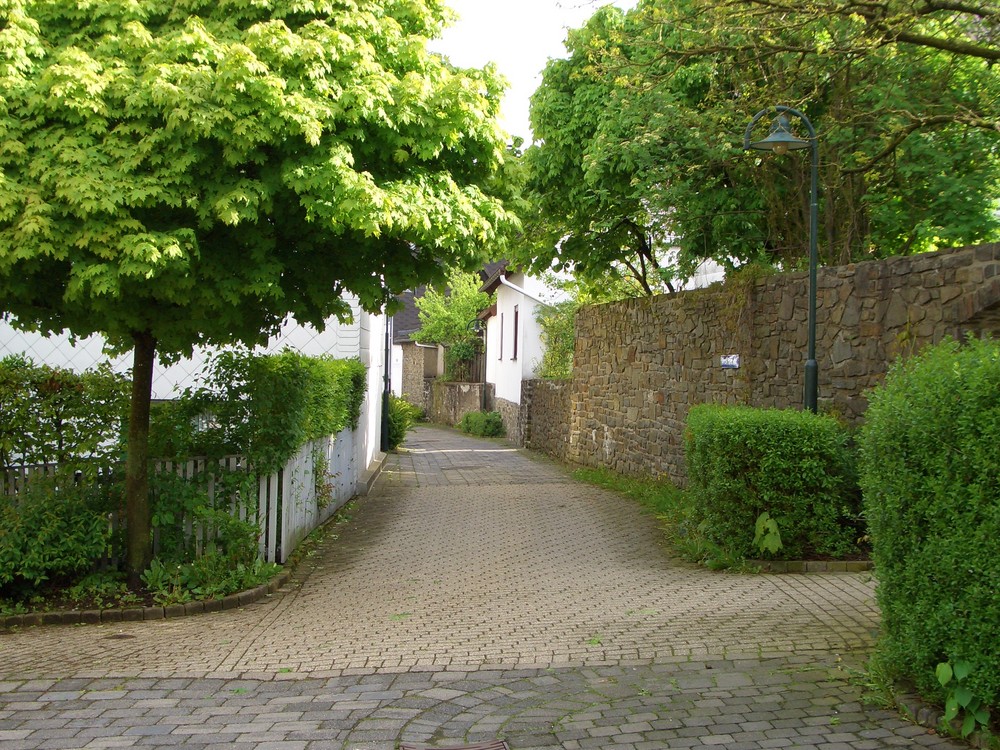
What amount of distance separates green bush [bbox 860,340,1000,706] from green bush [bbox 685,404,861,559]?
144 inches

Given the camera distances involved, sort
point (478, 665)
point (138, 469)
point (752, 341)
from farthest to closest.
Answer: point (752, 341) → point (138, 469) → point (478, 665)

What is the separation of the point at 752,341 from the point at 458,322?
2889cm

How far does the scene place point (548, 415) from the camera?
24.1m

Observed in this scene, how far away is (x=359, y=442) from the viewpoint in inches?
651

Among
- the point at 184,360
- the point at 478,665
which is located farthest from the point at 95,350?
the point at 478,665

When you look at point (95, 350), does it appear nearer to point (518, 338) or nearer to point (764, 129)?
point (764, 129)

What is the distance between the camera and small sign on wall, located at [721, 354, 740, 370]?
12945mm

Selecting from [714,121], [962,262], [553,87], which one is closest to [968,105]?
[714,121]

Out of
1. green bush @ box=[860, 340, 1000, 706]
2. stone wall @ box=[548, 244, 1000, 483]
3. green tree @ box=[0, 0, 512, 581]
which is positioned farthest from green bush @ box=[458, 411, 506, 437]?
green bush @ box=[860, 340, 1000, 706]

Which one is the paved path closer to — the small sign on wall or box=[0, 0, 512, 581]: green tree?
box=[0, 0, 512, 581]: green tree

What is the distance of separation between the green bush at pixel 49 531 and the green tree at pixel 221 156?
4.50ft

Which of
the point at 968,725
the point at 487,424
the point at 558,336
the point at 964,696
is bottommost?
the point at 968,725

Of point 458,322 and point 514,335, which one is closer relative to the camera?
point 514,335

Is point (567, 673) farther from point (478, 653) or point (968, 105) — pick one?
point (968, 105)
